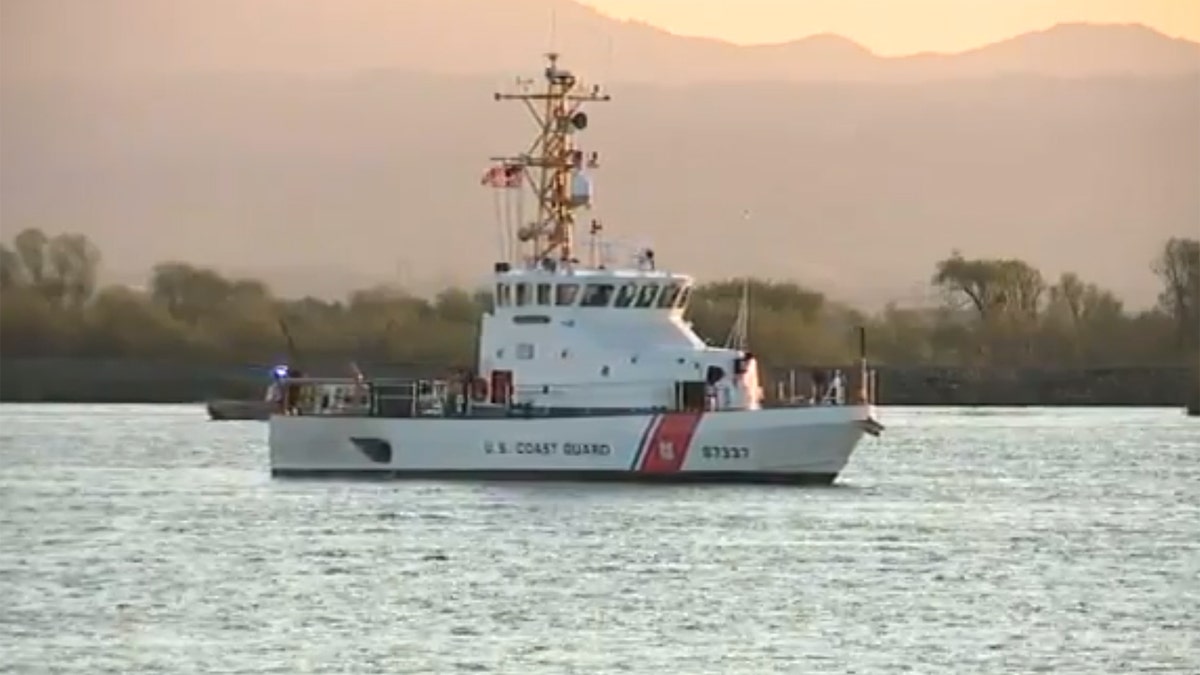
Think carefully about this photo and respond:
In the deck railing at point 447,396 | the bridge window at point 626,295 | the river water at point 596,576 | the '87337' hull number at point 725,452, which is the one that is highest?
the bridge window at point 626,295

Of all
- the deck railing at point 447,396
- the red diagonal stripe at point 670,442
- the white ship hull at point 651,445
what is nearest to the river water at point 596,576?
the white ship hull at point 651,445

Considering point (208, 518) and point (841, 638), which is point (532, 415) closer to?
point (208, 518)

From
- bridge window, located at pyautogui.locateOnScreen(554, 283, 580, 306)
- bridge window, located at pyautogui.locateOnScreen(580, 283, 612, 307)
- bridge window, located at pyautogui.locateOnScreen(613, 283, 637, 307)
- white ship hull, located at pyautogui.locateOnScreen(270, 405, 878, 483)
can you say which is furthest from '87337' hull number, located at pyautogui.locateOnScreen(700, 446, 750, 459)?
bridge window, located at pyautogui.locateOnScreen(554, 283, 580, 306)

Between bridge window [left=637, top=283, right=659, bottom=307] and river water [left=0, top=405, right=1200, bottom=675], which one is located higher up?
bridge window [left=637, top=283, right=659, bottom=307]

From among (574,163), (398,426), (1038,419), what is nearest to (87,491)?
(398,426)

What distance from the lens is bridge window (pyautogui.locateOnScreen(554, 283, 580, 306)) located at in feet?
219

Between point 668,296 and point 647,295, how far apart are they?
1.84 feet

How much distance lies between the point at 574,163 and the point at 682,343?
5.38 metres

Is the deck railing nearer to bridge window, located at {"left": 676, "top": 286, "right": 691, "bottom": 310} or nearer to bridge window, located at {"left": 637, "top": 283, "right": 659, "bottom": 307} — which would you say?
bridge window, located at {"left": 637, "top": 283, "right": 659, "bottom": 307}

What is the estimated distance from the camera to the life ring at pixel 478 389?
2633 inches

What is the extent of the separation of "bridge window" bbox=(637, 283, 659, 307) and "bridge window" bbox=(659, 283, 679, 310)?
17cm

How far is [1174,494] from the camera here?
72.6 metres

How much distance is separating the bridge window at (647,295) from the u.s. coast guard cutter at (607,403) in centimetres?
3

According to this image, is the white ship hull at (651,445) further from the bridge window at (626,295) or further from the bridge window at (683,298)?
the bridge window at (683,298)
